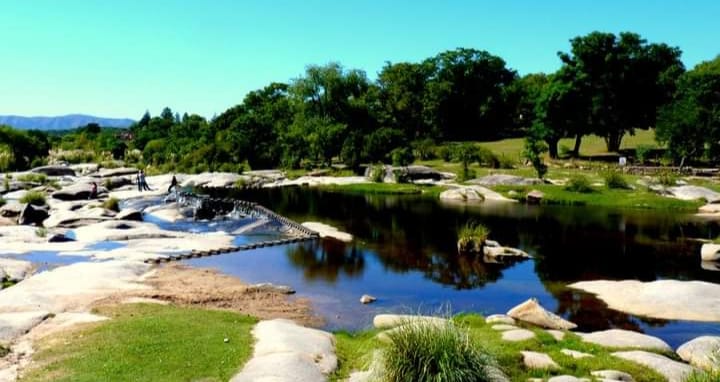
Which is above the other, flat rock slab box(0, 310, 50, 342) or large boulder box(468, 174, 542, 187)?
large boulder box(468, 174, 542, 187)

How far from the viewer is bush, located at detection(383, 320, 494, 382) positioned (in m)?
13.2

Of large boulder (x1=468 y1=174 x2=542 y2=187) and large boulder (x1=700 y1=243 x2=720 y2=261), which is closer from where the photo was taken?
large boulder (x1=700 y1=243 x2=720 y2=261)

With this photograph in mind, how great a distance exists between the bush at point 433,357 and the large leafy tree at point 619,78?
256 feet

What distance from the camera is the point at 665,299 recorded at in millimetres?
27297

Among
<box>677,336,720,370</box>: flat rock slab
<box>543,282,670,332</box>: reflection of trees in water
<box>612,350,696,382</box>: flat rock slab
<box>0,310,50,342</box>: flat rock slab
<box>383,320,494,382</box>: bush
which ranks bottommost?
<box>543,282,670,332</box>: reflection of trees in water

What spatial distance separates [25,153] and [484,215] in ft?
317

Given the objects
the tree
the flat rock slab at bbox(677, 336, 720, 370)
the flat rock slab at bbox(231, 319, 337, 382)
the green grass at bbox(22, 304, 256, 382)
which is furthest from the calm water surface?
the tree

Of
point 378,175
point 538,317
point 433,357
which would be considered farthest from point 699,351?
point 378,175

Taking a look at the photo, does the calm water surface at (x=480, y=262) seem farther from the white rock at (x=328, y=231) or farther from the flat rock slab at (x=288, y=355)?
the flat rock slab at (x=288, y=355)

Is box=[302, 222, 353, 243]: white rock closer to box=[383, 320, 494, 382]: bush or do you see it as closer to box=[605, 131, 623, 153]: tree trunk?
box=[383, 320, 494, 382]: bush

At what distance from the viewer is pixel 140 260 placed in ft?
115

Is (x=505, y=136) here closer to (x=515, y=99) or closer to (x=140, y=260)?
(x=515, y=99)

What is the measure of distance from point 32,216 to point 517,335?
4497 cm

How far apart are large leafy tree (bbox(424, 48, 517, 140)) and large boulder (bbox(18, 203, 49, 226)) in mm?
79953
